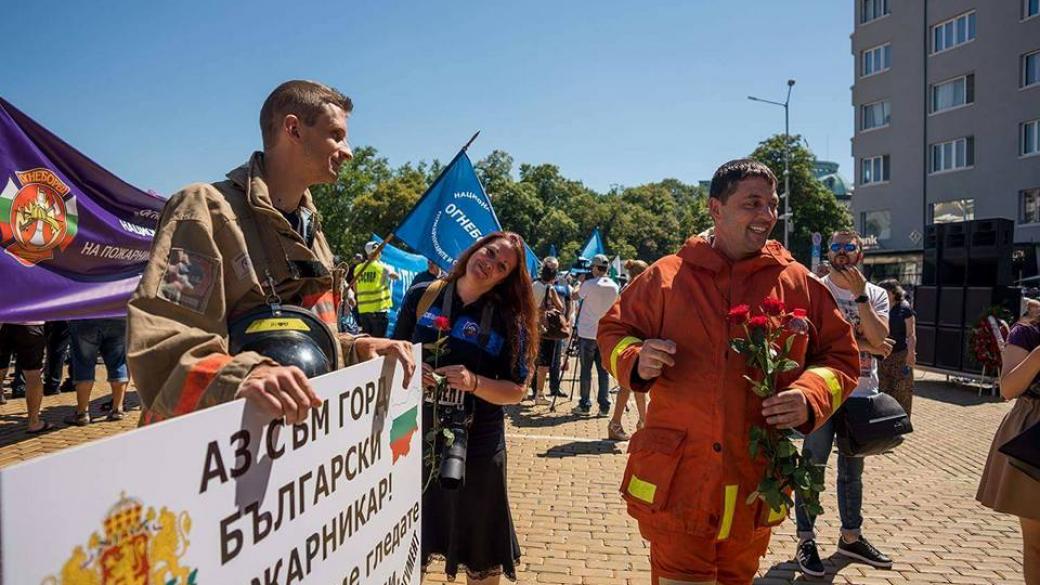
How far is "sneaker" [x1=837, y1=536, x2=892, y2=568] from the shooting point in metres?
4.82

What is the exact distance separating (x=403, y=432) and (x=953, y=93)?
136 feet

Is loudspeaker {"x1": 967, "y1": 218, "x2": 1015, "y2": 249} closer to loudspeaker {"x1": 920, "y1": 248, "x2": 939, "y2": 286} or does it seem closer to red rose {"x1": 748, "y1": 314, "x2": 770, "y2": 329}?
loudspeaker {"x1": 920, "y1": 248, "x2": 939, "y2": 286}

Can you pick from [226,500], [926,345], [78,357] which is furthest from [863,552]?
[926,345]

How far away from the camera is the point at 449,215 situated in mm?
7398

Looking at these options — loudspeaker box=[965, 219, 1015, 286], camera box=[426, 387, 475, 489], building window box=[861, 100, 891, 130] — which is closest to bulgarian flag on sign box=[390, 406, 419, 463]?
camera box=[426, 387, 475, 489]

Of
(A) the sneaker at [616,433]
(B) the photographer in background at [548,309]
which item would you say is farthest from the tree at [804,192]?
(A) the sneaker at [616,433]

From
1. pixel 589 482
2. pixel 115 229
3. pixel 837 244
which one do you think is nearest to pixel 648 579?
pixel 589 482

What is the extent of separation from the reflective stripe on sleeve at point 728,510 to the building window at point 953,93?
39570 millimetres

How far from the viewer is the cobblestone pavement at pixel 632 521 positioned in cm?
470

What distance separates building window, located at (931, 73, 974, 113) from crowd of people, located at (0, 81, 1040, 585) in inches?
1467

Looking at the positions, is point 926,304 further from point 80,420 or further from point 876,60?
point 876,60

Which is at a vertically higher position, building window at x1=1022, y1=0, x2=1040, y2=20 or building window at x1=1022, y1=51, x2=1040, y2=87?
building window at x1=1022, y1=0, x2=1040, y2=20

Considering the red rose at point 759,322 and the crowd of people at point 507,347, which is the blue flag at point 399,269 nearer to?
the crowd of people at point 507,347

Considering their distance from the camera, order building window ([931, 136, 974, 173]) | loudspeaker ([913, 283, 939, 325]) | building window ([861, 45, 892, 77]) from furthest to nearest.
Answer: building window ([861, 45, 892, 77]) → building window ([931, 136, 974, 173]) → loudspeaker ([913, 283, 939, 325])
